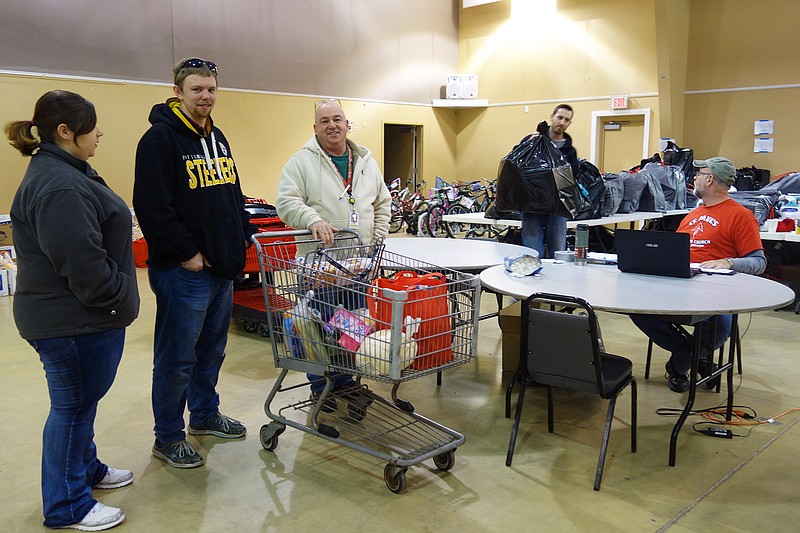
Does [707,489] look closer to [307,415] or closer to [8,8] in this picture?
[307,415]

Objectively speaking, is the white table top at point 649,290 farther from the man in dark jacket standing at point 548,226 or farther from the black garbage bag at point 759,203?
the black garbage bag at point 759,203

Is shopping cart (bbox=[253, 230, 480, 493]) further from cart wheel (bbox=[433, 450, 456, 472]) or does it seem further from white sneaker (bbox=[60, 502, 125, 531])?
white sneaker (bbox=[60, 502, 125, 531])

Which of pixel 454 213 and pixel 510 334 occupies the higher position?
pixel 454 213

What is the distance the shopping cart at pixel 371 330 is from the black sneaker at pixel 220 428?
0.71ft

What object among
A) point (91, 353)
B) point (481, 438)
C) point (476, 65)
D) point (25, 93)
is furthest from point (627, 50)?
point (91, 353)

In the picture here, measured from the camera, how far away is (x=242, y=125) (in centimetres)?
1141

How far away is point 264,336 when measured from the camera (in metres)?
5.18

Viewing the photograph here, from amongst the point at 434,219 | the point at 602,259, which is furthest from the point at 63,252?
the point at 434,219

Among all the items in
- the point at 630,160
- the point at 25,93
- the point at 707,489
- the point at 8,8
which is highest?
the point at 8,8

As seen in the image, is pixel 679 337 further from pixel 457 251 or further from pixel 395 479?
pixel 395 479

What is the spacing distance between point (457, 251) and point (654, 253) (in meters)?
1.30

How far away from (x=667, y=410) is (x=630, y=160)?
10.1 metres

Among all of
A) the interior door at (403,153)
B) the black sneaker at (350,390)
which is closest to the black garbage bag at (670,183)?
the black sneaker at (350,390)

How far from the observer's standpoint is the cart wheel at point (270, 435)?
3094 millimetres
